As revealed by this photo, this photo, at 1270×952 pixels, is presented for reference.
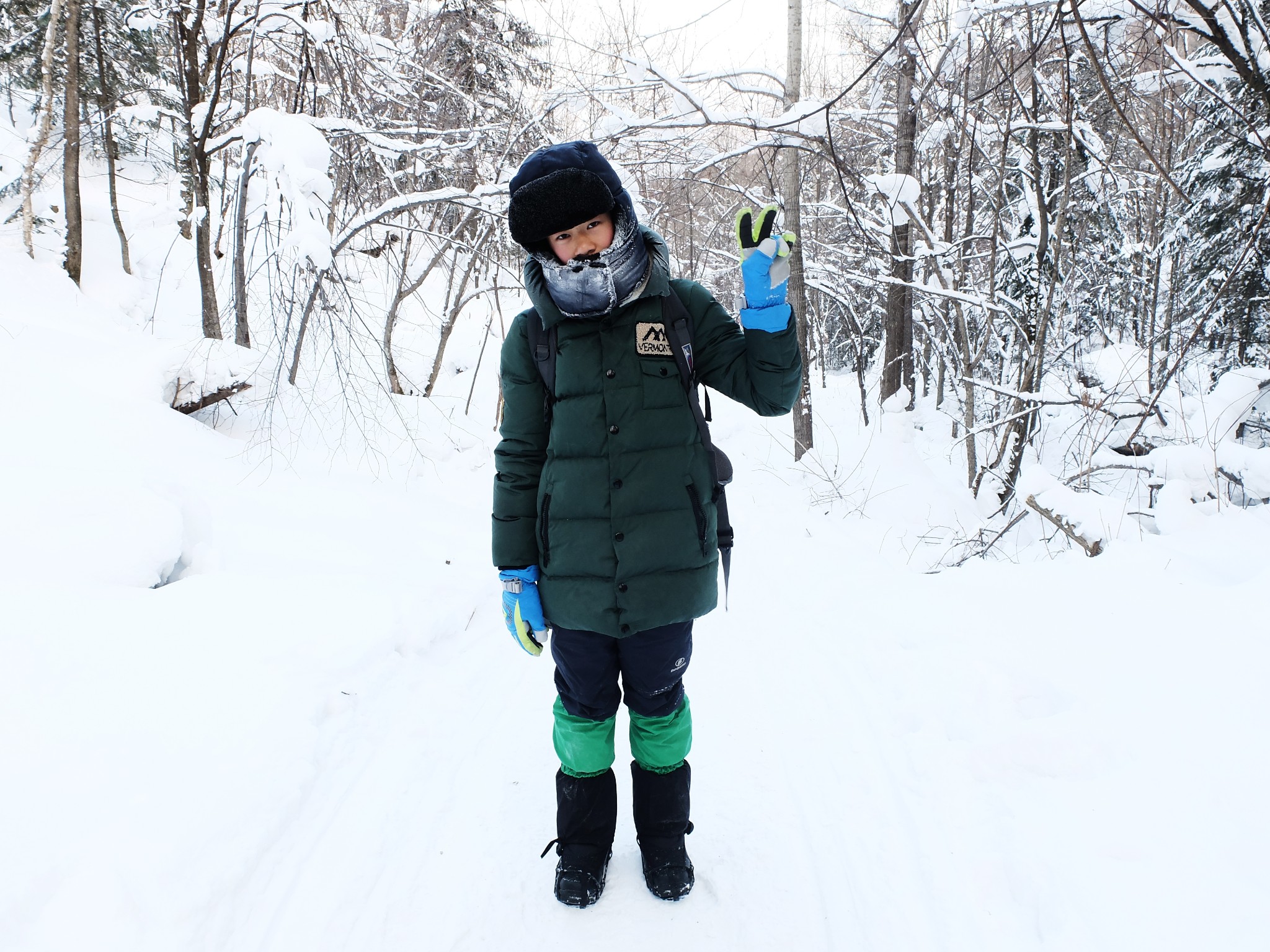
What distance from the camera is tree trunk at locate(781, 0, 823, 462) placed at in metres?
6.73

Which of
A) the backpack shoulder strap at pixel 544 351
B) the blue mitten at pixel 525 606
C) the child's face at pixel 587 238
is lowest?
the blue mitten at pixel 525 606

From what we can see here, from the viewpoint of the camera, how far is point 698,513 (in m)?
1.80

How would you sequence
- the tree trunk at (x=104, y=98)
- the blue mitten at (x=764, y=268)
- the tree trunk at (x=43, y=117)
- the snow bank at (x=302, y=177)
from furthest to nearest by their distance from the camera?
1. the tree trunk at (x=104, y=98)
2. the tree trunk at (x=43, y=117)
3. the snow bank at (x=302, y=177)
4. the blue mitten at (x=764, y=268)

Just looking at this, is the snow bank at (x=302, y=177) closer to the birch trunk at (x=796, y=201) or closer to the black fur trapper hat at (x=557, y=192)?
the black fur trapper hat at (x=557, y=192)

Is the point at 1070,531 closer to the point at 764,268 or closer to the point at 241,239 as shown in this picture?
the point at 764,268

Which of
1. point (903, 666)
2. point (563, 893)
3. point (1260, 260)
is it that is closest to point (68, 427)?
point (563, 893)

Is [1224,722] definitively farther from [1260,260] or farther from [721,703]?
[1260,260]

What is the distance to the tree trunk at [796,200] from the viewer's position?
22.1 feet

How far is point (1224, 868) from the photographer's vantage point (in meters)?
1.60

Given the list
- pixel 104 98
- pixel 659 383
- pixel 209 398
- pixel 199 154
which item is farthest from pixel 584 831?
pixel 104 98

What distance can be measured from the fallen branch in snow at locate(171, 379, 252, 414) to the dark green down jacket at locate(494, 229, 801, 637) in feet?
13.2

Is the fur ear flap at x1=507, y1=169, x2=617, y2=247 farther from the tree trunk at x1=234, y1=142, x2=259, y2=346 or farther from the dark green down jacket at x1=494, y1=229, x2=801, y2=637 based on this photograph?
the tree trunk at x1=234, y1=142, x2=259, y2=346

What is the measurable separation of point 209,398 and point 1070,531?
576 centimetres

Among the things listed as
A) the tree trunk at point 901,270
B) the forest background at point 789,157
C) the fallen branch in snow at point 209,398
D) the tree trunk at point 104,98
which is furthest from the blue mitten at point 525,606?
the tree trunk at point 104,98
